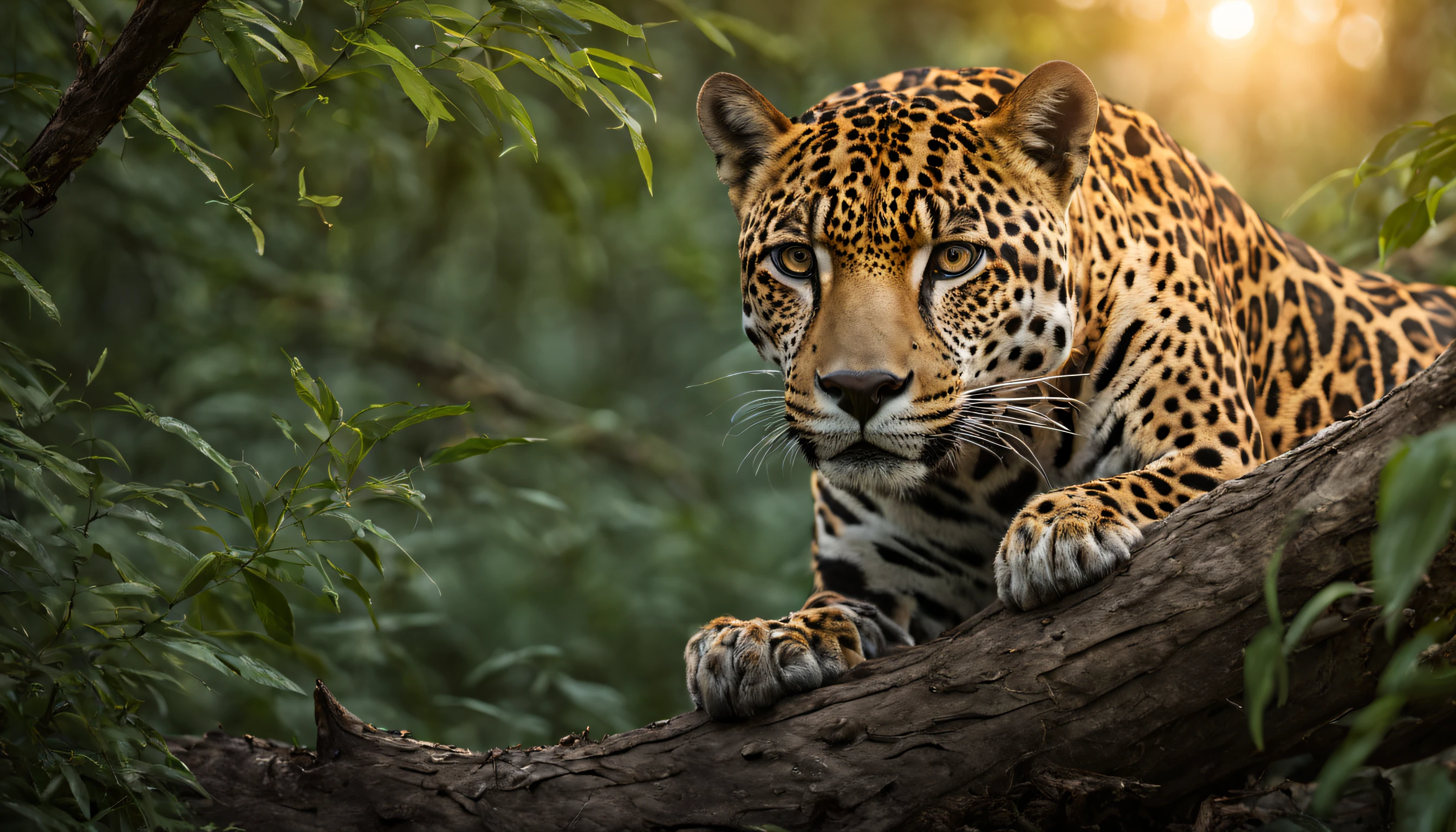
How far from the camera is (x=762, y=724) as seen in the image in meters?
2.96

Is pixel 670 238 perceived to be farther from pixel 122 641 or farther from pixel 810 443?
pixel 122 641

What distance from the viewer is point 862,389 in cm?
304

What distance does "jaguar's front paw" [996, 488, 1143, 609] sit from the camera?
2684 mm

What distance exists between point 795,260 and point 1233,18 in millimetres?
4665

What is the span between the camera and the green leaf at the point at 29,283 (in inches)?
94.9

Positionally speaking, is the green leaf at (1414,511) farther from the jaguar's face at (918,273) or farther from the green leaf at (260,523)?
the green leaf at (260,523)

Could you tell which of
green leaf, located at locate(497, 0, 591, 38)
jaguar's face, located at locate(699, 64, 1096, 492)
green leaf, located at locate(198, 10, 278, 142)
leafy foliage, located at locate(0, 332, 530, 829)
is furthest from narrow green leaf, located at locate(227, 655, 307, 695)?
green leaf, located at locate(497, 0, 591, 38)

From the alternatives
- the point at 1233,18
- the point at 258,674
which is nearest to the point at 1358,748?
the point at 258,674

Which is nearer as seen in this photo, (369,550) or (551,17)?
(551,17)

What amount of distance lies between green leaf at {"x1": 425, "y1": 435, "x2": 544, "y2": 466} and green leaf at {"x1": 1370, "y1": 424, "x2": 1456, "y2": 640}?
1815 millimetres

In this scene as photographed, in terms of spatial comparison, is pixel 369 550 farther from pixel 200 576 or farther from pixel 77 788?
pixel 77 788

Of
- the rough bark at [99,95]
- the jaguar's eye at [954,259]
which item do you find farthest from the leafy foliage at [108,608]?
the jaguar's eye at [954,259]

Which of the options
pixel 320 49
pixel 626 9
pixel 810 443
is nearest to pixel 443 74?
pixel 320 49

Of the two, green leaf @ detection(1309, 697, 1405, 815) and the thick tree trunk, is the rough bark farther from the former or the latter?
green leaf @ detection(1309, 697, 1405, 815)
